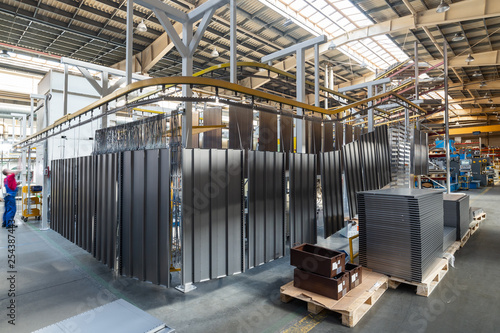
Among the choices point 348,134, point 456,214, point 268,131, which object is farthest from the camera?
point 456,214

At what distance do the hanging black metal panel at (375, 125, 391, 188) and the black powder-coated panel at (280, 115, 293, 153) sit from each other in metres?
2.61

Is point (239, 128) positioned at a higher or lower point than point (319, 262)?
higher

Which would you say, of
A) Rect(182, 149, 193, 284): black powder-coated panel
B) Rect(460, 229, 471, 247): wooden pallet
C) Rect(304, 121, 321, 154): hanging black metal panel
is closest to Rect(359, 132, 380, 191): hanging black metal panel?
Rect(304, 121, 321, 154): hanging black metal panel

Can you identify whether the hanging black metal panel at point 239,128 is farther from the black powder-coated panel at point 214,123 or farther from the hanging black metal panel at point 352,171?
the hanging black metal panel at point 352,171

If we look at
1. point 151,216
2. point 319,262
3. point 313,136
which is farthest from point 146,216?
point 313,136

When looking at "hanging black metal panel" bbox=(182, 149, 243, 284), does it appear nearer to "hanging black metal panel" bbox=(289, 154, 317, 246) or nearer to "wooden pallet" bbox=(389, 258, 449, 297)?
"hanging black metal panel" bbox=(289, 154, 317, 246)

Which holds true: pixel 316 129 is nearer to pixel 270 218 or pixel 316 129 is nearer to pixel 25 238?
pixel 270 218

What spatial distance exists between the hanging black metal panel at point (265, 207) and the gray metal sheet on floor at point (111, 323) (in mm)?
2083

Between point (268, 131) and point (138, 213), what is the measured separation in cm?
222

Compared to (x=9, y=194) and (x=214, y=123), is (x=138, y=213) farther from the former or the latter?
(x=9, y=194)

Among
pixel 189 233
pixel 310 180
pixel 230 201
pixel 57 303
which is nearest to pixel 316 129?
pixel 310 180

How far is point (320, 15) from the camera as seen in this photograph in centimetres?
948

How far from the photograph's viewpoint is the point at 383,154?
6.60 metres

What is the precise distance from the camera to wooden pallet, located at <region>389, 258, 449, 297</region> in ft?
12.4
